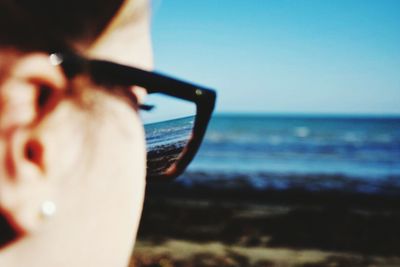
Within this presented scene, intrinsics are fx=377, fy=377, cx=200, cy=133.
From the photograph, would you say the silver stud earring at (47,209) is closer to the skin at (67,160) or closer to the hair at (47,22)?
the skin at (67,160)

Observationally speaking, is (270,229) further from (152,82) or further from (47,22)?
(47,22)

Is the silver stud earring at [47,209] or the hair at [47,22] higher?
the hair at [47,22]

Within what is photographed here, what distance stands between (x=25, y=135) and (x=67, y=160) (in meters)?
0.08

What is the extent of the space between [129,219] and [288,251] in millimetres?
5502

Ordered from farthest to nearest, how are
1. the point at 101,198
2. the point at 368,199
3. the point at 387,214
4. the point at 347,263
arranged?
1. the point at 368,199
2. the point at 387,214
3. the point at 347,263
4. the point at 101,198

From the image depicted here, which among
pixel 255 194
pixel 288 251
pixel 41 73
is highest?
pixel 41 73

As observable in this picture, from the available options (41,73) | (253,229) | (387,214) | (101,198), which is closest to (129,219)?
(101,198)

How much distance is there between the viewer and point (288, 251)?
5.85 m

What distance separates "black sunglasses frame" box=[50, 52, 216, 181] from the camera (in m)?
0.68

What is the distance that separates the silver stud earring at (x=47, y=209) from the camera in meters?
Result: 0.65

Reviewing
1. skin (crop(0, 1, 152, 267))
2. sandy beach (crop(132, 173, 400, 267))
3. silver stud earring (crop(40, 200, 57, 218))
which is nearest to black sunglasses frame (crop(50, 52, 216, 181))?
skin (crop(0, 1, 152, 267))

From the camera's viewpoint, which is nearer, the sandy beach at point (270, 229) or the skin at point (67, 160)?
the skin at point (67, 160)

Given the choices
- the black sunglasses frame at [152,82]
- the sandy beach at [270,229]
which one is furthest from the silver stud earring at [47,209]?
the sandy beach at [270,229]

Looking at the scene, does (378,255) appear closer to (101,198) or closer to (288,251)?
(288,251)
